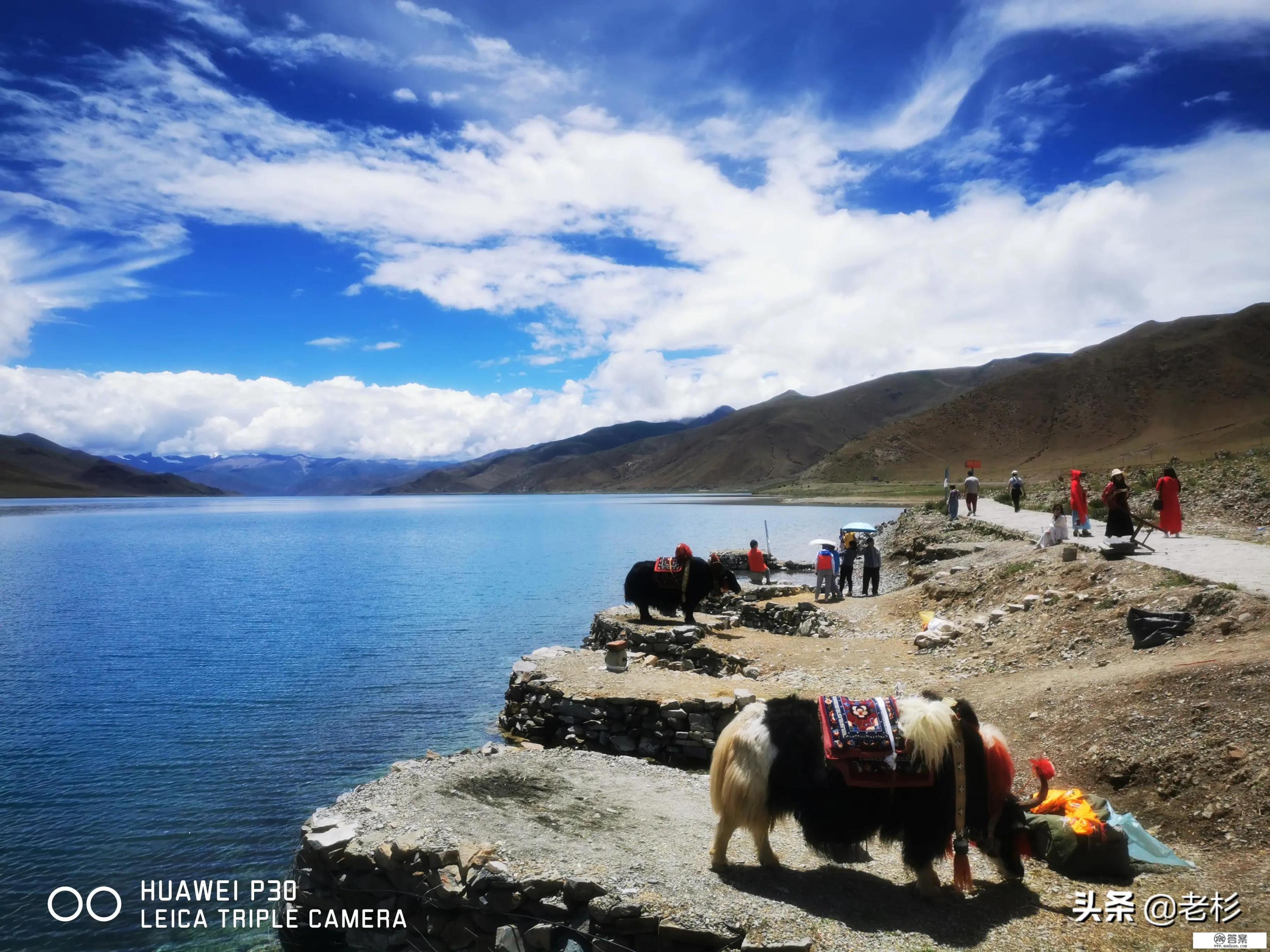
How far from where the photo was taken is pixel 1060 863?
557cm

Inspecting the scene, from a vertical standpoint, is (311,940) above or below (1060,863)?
below

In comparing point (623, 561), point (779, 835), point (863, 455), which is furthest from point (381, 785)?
point (863, 455)

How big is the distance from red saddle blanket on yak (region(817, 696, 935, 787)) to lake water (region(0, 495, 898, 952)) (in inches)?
218

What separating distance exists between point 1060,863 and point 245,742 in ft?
37.9

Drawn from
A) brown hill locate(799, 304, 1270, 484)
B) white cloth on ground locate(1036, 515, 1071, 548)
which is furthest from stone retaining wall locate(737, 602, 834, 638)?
brown hill locate(799, 304, 1270, 484)

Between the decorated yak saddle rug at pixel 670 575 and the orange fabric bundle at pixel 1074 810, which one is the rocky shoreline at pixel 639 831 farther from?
the decorated yak saddle rug at pixel 670 575

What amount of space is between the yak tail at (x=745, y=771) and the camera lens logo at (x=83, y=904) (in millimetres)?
6315

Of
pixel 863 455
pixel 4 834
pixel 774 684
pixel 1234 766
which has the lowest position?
pixel 4 834

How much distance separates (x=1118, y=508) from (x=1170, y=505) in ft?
6.53

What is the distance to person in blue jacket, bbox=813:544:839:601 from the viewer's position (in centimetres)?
2114

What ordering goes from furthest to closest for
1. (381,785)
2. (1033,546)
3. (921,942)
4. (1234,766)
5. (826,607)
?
(826,607), (1033,546), (381,785), (1234,766), (921,942)

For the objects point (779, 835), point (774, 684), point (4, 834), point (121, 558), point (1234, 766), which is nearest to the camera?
point (1234, 766)

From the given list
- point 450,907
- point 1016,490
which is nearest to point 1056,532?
point 450,907

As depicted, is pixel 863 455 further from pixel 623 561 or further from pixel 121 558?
pixel 121 558
